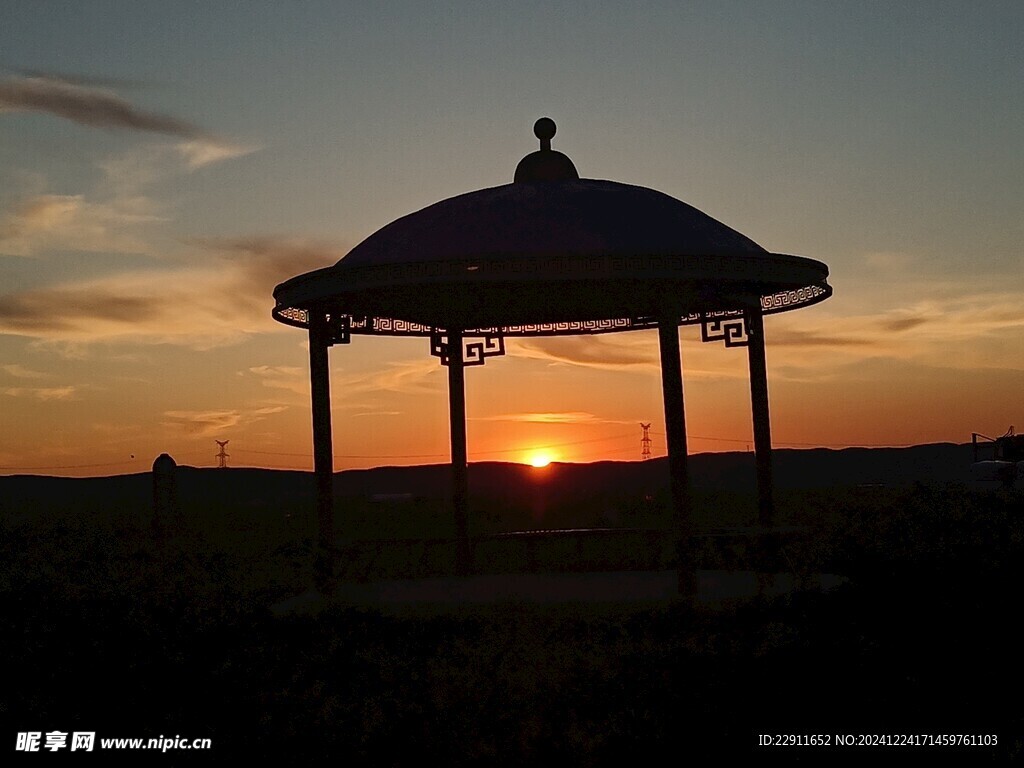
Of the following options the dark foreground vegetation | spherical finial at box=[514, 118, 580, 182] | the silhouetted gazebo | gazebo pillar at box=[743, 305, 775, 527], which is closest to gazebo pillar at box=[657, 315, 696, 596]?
the silhouetted gazebo

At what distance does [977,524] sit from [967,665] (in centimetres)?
1864

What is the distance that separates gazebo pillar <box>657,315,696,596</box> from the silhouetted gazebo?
0.7 inches

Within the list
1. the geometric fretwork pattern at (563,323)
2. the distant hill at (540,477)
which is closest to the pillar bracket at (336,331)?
the geometric fretwork pattern at (563,323)

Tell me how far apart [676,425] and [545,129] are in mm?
5913

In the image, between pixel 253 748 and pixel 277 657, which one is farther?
pixel 277 657

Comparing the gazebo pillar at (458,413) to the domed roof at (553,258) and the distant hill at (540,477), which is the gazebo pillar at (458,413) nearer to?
the domed roof at (553,258)

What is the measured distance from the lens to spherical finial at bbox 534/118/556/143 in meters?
19.8

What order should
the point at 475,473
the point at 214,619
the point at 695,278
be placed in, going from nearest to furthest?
the point at 695,278 → the point at 214,619 → the point at 475,473

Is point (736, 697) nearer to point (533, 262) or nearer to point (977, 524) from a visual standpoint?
point (533, 262)

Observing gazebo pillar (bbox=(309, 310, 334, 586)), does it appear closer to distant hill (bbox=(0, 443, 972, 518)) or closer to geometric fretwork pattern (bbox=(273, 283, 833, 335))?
geometric fretwork pattern (bbox=(273, 283, 833, 335))

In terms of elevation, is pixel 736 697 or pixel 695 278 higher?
pixel 695 278

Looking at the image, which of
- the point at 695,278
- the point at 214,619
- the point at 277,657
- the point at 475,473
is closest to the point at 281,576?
the point at 214,619

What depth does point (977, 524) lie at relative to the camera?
30.4m

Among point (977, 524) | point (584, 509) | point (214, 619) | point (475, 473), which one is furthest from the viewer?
point (475, 473)
